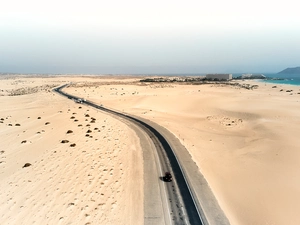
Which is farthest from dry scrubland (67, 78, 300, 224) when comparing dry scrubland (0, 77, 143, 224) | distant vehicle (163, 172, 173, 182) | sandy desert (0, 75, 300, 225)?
dry scrubland (0, 77, 143, 224)

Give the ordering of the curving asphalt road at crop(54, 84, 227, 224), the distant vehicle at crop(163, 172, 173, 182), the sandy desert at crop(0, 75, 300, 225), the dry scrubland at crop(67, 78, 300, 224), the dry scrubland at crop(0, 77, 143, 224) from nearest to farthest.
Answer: the curving asphalt road at crop(54, 84, 227, 224)
the dry scrubland at crop(0, 77, 143, 224)
the sandy desert at crop(0, 75, 300, 225)
the dry scrubland at crop(67, 78, 300, 224)
the distant vehicle at crop(163, 172, 173, 182)

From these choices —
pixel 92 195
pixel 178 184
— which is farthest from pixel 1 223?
pixel 178 184

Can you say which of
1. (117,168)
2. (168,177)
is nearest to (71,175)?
(117,168)

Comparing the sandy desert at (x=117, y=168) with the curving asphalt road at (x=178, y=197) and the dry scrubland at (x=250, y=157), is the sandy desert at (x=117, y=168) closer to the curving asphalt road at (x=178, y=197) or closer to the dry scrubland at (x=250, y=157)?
the dry scrubland at (x=250, y=157)

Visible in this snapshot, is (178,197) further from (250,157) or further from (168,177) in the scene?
(250,157)

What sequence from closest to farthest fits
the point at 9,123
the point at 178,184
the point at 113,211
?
the point at 113,211 → the point at 178,184 → the point at 9,123

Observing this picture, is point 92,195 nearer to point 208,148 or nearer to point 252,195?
point 252,195

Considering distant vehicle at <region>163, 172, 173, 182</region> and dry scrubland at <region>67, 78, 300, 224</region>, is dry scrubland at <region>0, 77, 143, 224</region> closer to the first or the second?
distant vehicle at <region>163, 172, 173, 182</region>

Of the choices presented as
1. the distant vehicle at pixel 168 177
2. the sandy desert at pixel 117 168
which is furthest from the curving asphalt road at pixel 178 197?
the sandy desert at pixel 117 168
